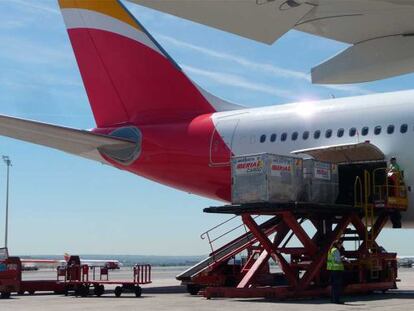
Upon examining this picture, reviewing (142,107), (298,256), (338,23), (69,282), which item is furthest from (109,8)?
(338,23)

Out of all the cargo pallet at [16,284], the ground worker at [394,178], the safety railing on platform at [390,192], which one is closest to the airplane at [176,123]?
the safety railing on platform at [390,192]

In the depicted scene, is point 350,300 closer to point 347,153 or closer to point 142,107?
point 347,153

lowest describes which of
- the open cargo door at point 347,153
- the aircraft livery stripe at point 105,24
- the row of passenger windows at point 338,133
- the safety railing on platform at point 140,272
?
the safety railing on platform at point 140,272

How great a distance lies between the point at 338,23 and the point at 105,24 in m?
18.7

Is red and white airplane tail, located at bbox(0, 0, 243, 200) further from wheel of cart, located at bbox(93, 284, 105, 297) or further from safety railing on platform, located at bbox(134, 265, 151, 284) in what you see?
wheel of cart, located at bbox(93, 284, 105, 297)

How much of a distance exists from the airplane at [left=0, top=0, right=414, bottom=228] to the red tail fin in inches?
1.3

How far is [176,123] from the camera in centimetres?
2269

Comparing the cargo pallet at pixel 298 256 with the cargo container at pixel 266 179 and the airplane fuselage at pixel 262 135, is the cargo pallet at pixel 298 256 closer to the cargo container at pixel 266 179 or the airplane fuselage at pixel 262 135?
the cargo container at pixel 266 179

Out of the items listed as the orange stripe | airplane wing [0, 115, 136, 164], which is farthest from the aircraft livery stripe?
airplane wing [0, 115, 136, 164]

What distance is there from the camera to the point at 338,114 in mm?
18891

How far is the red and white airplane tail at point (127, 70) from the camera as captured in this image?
2319 centimetres

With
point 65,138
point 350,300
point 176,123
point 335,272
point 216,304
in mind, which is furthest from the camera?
point 176,123

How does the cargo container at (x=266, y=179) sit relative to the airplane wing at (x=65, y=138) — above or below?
below

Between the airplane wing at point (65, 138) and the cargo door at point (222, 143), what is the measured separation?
9.94 ft
